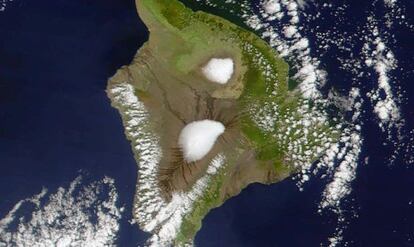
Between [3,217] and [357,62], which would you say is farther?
[357,62]

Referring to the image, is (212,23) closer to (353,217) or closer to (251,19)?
(251,19)

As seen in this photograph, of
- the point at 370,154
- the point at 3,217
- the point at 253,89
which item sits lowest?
the point at 3,217

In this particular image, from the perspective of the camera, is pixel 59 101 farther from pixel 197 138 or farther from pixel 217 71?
pixel 217 71

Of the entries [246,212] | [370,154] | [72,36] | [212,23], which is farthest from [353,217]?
[72,36]

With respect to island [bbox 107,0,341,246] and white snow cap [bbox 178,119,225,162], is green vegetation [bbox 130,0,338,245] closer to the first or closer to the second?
island [bbox 107,0,341,246]

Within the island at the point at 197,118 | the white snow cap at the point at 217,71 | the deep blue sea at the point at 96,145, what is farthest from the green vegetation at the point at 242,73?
the deep blue sea at the point at 96,145

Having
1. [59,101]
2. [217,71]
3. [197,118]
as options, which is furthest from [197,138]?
[59,101]

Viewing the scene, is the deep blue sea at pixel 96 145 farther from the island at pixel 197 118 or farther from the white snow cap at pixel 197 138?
the white snow cap at pixel 197 138
